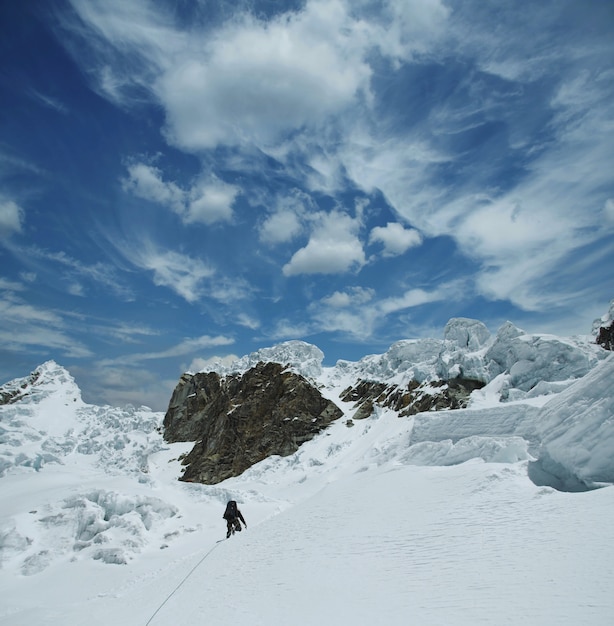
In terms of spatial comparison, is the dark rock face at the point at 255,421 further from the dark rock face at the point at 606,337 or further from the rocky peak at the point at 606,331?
the dark rock face at the point at 606,337

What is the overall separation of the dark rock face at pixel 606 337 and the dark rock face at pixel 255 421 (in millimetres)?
38505

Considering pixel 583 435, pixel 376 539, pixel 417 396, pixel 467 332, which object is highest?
pixel 467 332

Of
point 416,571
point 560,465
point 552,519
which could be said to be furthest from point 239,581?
point 560,465

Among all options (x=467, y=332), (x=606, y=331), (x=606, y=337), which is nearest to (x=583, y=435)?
(x=606, y=337)

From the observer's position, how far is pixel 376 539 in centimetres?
1058

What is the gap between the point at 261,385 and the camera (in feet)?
268

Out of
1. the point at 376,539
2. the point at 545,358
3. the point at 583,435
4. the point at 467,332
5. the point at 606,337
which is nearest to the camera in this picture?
the point at 376,539

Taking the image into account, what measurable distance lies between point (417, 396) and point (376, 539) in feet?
162

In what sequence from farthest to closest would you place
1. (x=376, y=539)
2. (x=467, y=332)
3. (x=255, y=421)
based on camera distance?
(x=255, y=421) → (x=467, y=332) → (x=376, y=539)

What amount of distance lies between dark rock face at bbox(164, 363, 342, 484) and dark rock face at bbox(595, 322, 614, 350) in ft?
126

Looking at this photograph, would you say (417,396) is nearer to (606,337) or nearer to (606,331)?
(606,337)

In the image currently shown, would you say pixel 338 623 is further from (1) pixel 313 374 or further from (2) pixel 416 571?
(1) pixel 313 374

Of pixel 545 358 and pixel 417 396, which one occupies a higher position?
pixel 417 396

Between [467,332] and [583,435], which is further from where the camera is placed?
[467,332]
